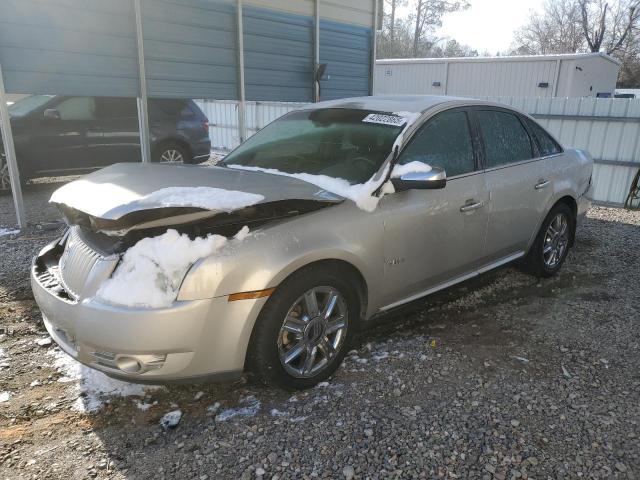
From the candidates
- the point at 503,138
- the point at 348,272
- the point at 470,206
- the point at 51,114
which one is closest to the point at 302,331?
the point at 348,272

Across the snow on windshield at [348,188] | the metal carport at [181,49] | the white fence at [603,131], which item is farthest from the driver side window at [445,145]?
the white fence at [603,131]

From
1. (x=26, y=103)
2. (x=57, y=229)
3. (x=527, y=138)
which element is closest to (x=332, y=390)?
(x=527, y=138)

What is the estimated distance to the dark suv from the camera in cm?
804

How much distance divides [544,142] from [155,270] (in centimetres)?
361

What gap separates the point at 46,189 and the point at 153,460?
26.2ft

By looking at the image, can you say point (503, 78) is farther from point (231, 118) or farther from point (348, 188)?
point (348, 188)

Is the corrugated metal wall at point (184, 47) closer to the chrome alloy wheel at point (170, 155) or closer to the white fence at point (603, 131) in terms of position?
the chrome alloy wheel at point (170, 155)

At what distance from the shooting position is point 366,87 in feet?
32.7

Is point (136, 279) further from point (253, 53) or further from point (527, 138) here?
point (253, 53)

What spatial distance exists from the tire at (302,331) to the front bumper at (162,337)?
0.10m

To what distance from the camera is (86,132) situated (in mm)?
8477

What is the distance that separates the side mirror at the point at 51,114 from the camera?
8.05 metres

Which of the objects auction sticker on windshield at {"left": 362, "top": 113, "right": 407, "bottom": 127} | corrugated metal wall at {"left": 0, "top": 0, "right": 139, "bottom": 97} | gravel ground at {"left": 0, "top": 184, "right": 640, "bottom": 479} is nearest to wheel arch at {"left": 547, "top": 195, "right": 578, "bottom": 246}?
gravel ground at {"left": 0, "top": 184, "right": 640, "bottom": 479}

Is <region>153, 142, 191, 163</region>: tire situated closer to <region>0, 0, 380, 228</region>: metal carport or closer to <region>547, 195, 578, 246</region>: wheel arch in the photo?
<region>0, 0, 380, 228</region>: metal carport
